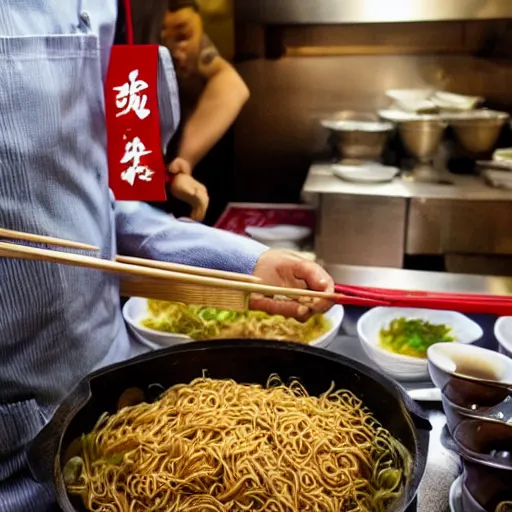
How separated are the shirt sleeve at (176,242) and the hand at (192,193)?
8cm

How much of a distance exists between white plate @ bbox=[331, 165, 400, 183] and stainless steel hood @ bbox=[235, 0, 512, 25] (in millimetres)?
566

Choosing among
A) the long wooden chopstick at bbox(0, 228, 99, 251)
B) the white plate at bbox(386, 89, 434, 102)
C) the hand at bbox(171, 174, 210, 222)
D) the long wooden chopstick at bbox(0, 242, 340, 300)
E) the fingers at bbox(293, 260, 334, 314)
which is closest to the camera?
the long wooden chopstick at bbox(0, 242, 340, 300)

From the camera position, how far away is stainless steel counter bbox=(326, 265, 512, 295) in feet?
7.07

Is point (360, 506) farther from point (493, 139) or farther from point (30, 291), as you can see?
point (493, 139)

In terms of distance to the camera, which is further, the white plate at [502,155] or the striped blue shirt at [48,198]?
the white plate at [502,155]

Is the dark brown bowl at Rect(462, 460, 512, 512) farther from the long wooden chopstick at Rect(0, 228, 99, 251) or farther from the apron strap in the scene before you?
the apron strap

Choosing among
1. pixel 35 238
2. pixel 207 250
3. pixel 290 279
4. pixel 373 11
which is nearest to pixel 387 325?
pixel 290 279

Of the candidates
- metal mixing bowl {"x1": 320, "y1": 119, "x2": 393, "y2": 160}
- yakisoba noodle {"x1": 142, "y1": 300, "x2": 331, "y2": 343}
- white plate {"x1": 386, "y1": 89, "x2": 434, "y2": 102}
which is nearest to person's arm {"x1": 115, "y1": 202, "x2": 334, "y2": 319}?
yakisoba noodle {"x1": 142, "y1": 300, "x2": 331, "y2": 343}

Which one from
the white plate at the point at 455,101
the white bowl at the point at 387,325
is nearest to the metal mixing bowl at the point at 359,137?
the white plate at the point at 455,101

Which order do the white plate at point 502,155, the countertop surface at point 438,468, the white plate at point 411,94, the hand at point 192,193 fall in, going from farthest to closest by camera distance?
1. the white plate at point 411,94
2. the white plate at point 502,155
3. the hand at point 192,193
4. the countertop surface at point 438,468

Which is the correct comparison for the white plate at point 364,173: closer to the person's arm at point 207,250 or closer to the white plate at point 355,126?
the white plate at point 355,126

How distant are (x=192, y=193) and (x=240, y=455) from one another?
0.75 metres

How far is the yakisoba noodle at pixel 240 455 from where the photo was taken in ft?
3.05

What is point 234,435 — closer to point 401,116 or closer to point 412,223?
point 412,223
